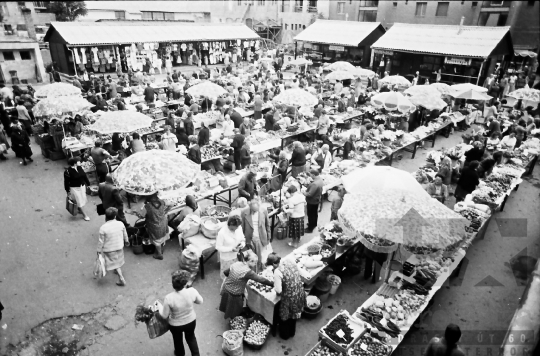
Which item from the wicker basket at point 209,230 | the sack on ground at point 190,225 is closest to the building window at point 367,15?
the wicker basket at point 209,230

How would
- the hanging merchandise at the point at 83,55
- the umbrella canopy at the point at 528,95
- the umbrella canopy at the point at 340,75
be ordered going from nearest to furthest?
the umbrella canopy at the point at 528,95
the umbrella canopy at the point at 340,75
the hanging merchandise at the point at 83,55

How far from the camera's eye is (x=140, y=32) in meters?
27.2

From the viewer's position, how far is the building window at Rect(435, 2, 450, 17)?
106 feet

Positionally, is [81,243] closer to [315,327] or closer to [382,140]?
[315,327]

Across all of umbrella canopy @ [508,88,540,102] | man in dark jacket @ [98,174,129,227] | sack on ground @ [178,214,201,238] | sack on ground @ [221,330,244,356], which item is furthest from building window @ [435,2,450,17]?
sack on ground @ [221,330,244,356]

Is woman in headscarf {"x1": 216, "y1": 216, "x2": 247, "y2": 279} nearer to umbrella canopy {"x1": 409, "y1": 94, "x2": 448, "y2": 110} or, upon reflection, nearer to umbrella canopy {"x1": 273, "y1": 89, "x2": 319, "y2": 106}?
umbrella canopy {"x1": 273, "y1": 89, "x2": 319, "y2": 106}

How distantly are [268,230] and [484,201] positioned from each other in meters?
5.86

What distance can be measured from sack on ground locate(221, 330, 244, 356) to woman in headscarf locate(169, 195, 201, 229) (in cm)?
309

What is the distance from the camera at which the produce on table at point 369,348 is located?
5.23 m

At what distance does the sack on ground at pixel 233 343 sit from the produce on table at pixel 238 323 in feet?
0.69

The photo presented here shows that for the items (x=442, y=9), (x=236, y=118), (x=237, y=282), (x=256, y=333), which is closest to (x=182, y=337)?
(x=237, y=282)

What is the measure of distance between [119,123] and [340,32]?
25.7 m

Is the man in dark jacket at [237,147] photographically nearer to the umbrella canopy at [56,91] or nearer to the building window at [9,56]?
the umbrella canopy at [56,91]

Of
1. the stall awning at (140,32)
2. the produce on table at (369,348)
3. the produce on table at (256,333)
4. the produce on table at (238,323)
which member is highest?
the stall awning at (140,32)
